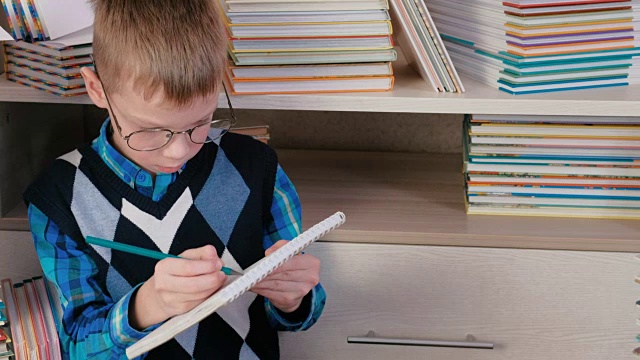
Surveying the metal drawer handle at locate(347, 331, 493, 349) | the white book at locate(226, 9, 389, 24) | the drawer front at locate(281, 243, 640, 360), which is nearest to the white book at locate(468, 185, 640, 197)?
the drawer front at locate(281, 243, 640, 360)

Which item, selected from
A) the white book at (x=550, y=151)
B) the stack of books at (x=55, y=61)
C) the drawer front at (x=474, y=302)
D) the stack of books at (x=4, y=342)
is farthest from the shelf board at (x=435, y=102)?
Answer: the stack of books at (x=4, y=342)

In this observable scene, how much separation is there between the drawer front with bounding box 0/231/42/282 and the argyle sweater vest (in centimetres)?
27

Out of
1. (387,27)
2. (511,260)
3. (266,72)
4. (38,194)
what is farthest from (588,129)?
(38,194)

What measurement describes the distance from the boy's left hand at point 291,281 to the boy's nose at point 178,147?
6.6 inches

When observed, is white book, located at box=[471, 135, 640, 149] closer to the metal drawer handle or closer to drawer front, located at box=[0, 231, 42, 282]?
the metal drawer handle

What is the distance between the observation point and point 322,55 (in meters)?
1.43

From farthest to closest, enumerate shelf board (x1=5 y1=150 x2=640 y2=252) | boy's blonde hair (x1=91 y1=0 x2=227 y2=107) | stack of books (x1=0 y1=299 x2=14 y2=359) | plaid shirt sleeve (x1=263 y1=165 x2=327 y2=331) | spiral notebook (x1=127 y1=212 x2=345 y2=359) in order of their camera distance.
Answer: shelf board (x1=5 y1=150 x2=640 y2=252) < plaid shirt sleeve (x1=263 y1=165 x2=327 y2=331) < stack of books (x1=0 y1=299 x2=14 y2=359) < boy's blonde hair (x1=91 y1=0 x2=227 y2=107) < spiral notebook (x1=127 y1=212 x2=345 y2=359)

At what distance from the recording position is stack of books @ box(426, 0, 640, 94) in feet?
4.73

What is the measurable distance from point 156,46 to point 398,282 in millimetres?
608

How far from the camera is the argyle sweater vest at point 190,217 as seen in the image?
126 centimetres

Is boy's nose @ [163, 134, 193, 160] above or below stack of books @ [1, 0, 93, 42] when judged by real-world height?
below

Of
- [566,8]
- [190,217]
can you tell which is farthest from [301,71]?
[566,8]

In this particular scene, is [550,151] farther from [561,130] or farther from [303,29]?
[303,29]

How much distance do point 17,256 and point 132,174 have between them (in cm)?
38
